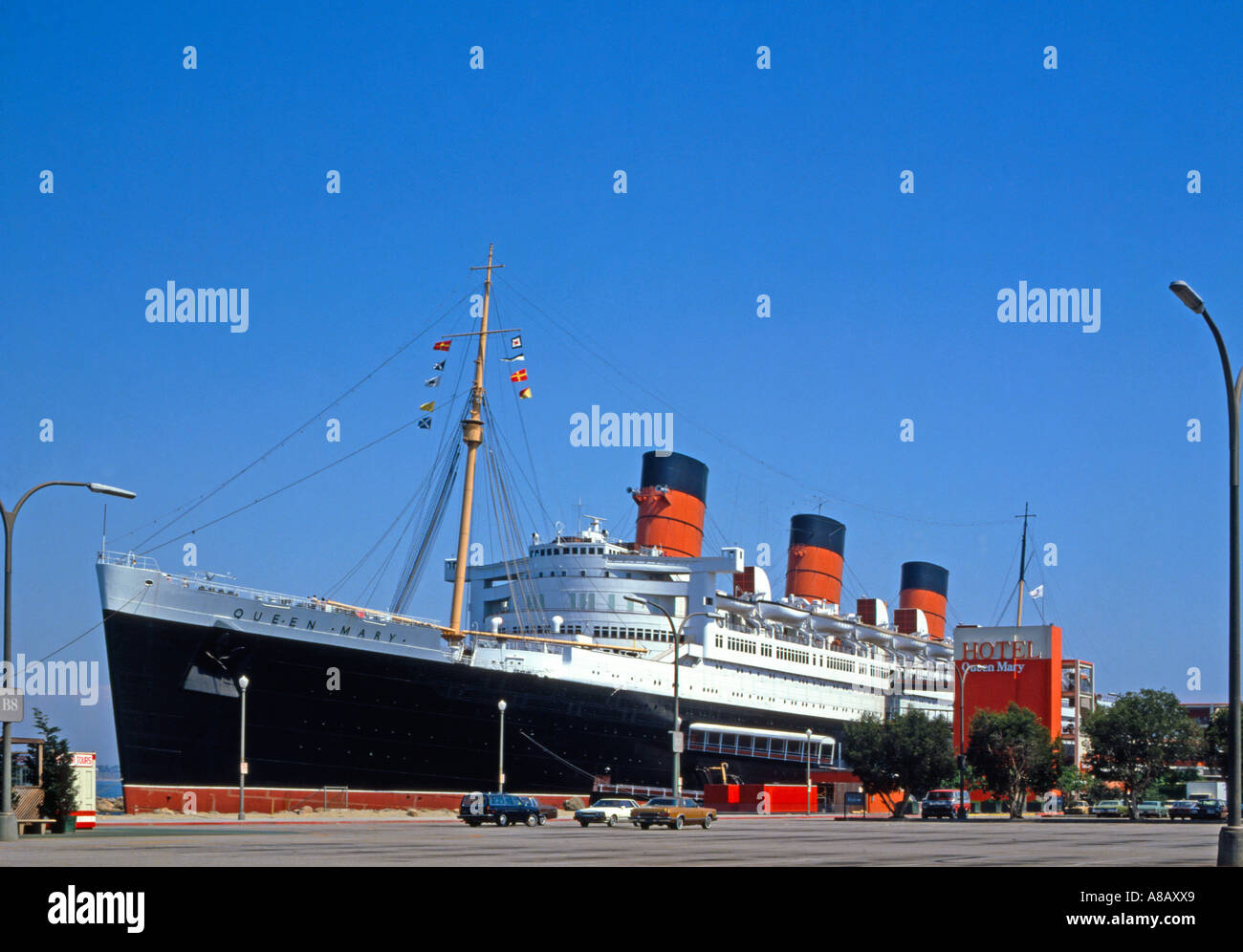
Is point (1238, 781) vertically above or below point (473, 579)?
below

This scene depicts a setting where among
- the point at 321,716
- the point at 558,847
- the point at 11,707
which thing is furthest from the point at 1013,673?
the point at 11,707

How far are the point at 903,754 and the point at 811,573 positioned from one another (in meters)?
19.2

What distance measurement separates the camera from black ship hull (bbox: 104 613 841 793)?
46.7 meters

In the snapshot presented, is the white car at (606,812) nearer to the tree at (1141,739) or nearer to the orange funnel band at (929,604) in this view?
the tree at (1141,739)

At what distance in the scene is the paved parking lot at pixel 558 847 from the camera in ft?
78.3

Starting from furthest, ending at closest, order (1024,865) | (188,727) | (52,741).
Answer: (188,727), (52,741), (1024,865)

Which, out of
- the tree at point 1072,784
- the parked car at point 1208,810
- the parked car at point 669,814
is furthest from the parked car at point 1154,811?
the parked car at point 669,814

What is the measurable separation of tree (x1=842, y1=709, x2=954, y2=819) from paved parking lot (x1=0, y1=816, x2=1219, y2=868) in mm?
25547

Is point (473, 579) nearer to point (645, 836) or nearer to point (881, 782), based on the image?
point (881, 782)

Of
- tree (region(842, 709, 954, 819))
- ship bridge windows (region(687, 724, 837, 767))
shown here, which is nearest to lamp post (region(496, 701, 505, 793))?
ship bridge windows (region(687, 724, 837, 767))

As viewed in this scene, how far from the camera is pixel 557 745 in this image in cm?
5562
